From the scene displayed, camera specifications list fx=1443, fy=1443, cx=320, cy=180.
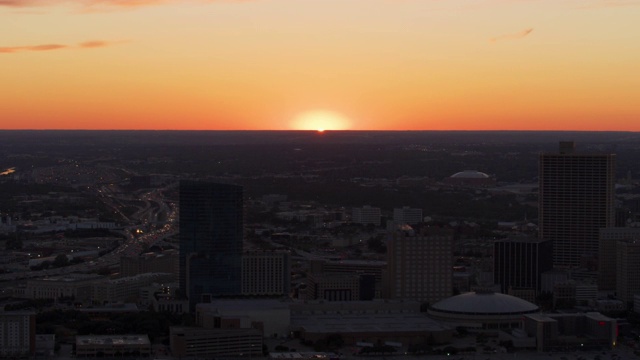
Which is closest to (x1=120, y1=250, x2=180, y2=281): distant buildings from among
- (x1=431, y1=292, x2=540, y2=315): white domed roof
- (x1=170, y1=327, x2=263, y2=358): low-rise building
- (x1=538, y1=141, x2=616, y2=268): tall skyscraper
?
(x1=431, y1=292, x2=540, y2=315): white domed roof

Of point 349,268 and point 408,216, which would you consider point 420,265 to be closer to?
point 349,268

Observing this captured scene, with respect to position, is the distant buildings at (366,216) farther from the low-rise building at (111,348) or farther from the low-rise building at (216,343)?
the low-rise building at (111,348)

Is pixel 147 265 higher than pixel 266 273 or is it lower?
lower

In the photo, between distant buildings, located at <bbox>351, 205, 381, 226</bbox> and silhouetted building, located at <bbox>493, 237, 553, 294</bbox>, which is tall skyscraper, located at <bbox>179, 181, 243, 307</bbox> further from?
distant buildings, located at <bbox>351, 205, 381, 226</bbox>

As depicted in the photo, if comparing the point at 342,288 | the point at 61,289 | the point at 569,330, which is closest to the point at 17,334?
the point at 61,289

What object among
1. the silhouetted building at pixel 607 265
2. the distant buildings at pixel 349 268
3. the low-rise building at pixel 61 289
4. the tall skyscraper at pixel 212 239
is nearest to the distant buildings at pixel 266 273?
the tall skyscraper at pixel 212 239

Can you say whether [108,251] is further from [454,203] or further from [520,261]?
[454,203]
